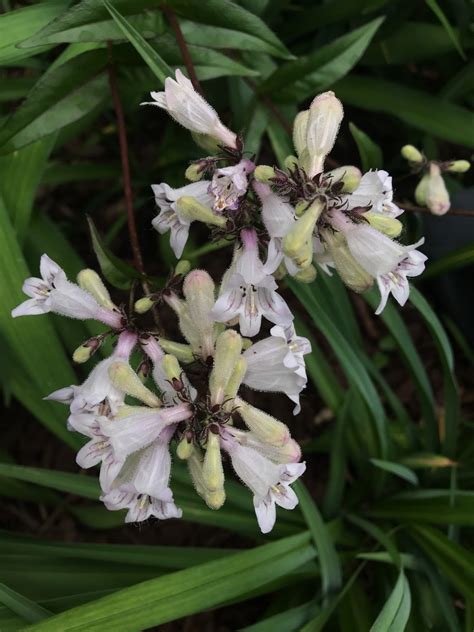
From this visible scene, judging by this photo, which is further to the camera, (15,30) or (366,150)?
(366,150)

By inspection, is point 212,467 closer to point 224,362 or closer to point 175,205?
point 224,362

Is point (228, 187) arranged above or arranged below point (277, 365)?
above

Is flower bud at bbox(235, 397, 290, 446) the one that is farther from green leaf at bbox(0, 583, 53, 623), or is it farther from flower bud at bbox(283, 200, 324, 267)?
green leaf at bbox(0, 583, 53, 623)

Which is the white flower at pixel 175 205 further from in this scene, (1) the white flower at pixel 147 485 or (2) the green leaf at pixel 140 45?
(1) the white flower at pixel 147 485

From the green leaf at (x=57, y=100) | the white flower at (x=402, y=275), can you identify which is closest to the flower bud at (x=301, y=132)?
the white flower at (x=402, y=275)

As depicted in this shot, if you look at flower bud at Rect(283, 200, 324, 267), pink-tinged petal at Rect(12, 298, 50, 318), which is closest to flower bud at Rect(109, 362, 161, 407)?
pink-tinged petal at Rect(12, 298, 50, 318)

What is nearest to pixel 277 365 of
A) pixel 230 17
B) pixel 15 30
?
pixel 230 17

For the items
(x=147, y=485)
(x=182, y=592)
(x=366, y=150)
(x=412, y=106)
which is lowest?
(x=182, y=592)
